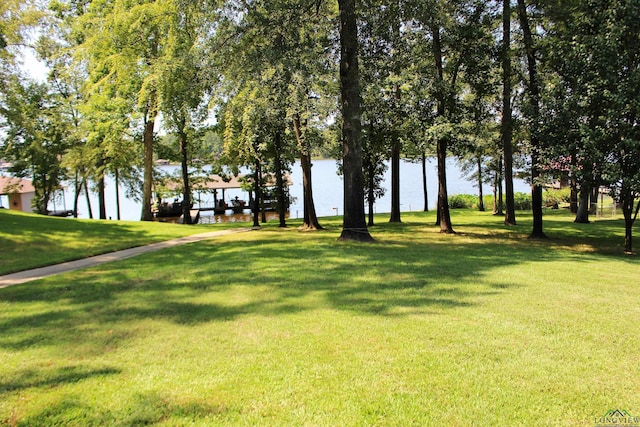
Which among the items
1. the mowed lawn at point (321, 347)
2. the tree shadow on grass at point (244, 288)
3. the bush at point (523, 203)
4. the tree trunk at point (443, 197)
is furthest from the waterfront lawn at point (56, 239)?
the bush at point (523, 203)

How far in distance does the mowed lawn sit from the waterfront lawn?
259 centimetres

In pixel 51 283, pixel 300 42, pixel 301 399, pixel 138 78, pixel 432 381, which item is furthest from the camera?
pixel 138 78

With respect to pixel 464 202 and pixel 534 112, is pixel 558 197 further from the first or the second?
pixel 534 112

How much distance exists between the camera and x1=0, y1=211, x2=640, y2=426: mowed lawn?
296 cm

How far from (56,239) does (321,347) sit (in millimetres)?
11067

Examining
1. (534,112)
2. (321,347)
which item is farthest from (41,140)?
(321,347)

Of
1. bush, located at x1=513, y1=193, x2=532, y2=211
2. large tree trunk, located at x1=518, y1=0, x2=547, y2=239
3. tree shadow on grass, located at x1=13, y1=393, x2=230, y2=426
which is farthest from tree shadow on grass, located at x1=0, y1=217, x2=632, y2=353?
bush, located at x1=513, y1=193, x2=532, y2=211

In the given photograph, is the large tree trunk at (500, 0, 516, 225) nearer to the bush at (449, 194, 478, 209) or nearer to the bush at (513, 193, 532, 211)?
the bush at (513, 193, 532, 211)

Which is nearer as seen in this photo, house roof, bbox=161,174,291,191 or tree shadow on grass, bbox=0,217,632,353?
tree shadow on grass, bbox=0,217,632,353

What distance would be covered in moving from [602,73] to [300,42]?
819 cm

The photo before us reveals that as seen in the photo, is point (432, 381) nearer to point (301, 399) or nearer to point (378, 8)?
point (301, 399)

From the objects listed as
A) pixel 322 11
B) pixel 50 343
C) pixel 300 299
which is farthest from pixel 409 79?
pixel 50 343

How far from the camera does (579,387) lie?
10.7ft

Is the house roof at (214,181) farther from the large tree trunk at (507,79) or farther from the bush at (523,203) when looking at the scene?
the bush at (523,203)
